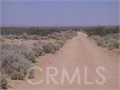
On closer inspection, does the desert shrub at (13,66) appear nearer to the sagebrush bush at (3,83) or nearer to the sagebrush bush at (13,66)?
the sagebrush bush at (13,66)

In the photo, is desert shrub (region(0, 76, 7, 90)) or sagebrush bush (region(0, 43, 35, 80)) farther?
sagebrush bush (region(0, 43, 35, 80))

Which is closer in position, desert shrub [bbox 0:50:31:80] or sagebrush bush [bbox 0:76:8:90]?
sagebrush bush [bbox 0:76:8:90]

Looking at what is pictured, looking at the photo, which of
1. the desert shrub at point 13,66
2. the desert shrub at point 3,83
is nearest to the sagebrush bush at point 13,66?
the desert shrub at point 13,66

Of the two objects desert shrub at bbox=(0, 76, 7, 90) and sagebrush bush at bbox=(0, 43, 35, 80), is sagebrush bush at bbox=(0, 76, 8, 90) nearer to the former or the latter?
desert shrub at bbox=(0, 76, 7, 90)

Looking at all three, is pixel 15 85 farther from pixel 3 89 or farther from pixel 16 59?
pixel 16 59

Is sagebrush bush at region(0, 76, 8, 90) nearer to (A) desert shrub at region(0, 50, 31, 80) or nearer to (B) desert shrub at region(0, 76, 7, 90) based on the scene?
(B) desert shrub at region(0, 76, 7, 90)

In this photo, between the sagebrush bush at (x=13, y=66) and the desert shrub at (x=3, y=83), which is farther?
the sagebrush bush at (x=13, y=66)

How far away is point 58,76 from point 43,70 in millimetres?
2789

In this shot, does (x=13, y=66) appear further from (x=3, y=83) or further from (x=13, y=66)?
(x=3, y=83)

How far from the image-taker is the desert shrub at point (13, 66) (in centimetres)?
1709

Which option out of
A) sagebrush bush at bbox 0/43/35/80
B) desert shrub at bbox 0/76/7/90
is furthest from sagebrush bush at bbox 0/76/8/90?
sagebrush bush at bbox 0/43/35/80

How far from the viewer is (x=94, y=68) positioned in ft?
67.7

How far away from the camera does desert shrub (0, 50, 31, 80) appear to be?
17094 mm

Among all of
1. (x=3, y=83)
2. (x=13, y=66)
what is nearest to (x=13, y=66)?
(x=13, y=66)
